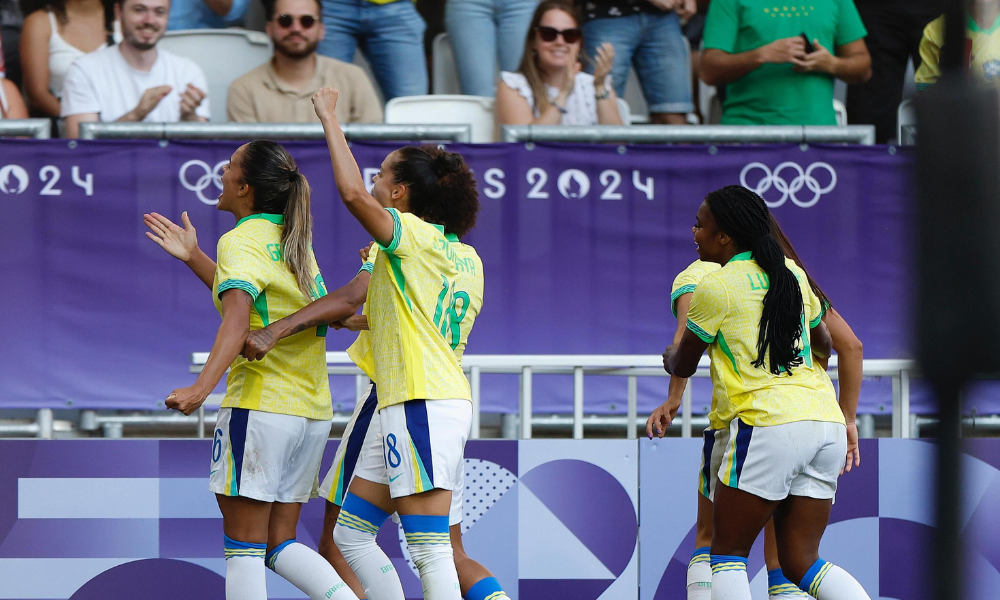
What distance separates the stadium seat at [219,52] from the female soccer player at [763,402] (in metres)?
4.04

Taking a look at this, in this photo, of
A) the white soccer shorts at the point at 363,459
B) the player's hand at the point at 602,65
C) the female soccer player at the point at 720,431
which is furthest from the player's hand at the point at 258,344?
the player's hand at the point at 602,65

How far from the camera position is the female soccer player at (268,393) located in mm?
4199

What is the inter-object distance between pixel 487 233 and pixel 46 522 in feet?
8.30

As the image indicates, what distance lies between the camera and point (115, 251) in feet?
20.2

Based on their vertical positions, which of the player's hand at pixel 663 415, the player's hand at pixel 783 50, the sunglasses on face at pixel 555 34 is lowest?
the player's hand at pixel 663 415

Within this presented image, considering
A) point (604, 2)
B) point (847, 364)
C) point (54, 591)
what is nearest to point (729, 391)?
point (847, 364)

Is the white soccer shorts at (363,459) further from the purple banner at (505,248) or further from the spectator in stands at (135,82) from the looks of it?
the spectator in stands at (135,82)

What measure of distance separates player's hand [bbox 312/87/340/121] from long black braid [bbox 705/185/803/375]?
1.37 metres

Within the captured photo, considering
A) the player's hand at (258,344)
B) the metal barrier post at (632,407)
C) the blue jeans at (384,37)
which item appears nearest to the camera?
the player's hand at (258,344)

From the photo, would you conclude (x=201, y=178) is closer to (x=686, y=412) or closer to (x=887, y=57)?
(x=686, y=412)

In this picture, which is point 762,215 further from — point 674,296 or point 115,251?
point 115,251

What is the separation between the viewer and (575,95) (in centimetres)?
711

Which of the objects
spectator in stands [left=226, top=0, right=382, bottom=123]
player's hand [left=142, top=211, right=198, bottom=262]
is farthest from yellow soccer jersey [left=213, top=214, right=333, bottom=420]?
spectator in stands [left=226, top=0, right=382, bottom=123]

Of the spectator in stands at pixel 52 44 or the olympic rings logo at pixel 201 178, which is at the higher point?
the spectator in stands at pixel 52 44
